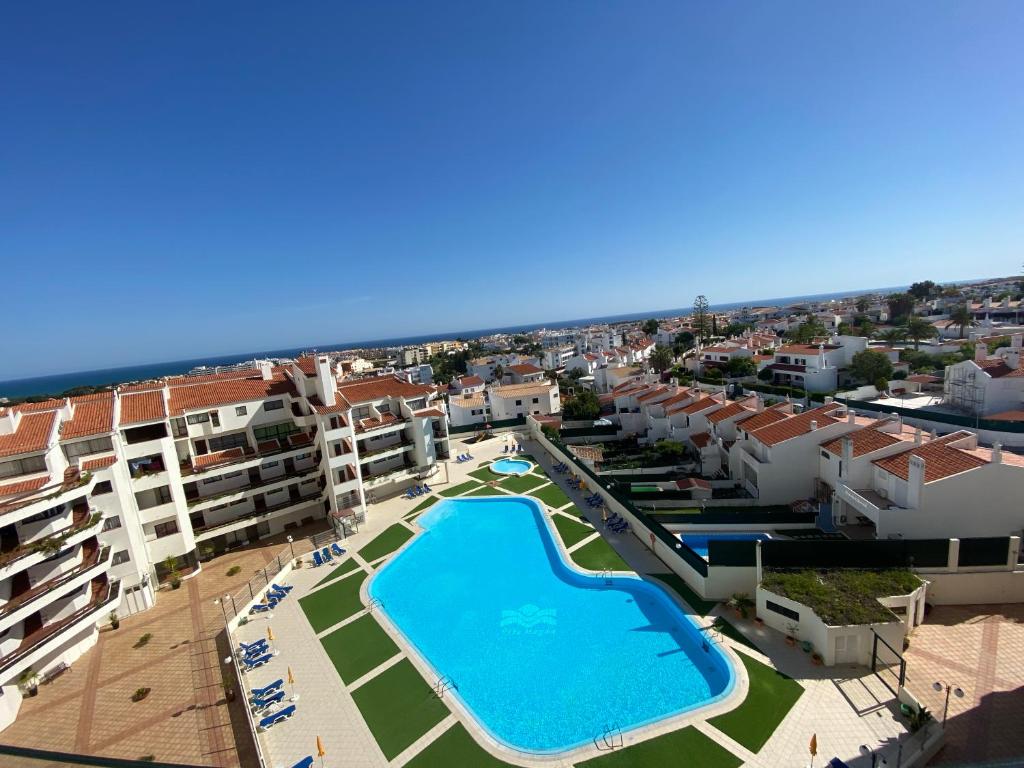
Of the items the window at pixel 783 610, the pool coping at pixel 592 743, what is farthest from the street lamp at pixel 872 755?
the window at pixel 783 610

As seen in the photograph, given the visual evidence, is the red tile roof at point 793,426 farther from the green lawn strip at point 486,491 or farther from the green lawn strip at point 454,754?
the green lawn strip at point 454,754

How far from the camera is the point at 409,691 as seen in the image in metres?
15.5

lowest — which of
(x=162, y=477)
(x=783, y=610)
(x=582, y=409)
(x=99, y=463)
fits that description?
(x=783, y=610)

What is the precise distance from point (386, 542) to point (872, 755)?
22807 mm

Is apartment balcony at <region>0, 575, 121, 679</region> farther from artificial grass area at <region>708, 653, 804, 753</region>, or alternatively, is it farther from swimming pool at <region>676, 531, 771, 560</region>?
swimming pool at <region>676, 531, 771, 560</region>

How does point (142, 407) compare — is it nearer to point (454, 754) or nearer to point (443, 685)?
point (443, 685)

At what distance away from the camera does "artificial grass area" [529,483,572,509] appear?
29.6 metres

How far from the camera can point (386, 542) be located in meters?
26.8

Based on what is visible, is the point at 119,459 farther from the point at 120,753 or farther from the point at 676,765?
the point at 676,765

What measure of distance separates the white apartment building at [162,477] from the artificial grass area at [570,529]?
12046mm

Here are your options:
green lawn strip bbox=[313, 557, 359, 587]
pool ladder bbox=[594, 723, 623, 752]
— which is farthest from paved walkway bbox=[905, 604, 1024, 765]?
green lawn strip bbox=[313, 557, 359, 587]

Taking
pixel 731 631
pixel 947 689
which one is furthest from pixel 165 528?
pixel 947 689

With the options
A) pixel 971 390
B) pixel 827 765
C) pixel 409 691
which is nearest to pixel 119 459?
pixel 409 691

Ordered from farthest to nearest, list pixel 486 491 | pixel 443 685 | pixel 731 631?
pixel 486 491
pixel 731 631
pixel 443 685
